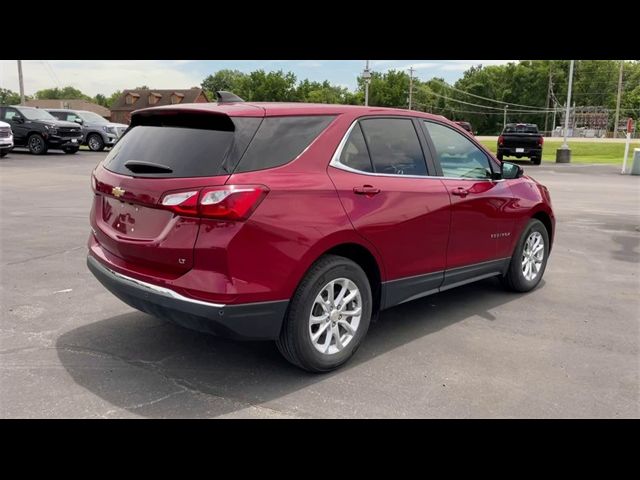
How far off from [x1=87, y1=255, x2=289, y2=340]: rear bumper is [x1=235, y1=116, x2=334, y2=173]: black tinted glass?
825 millimetres

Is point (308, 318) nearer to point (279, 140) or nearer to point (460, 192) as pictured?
point (279, 140)

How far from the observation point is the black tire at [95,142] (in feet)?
88.0

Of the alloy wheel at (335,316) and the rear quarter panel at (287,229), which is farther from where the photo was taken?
the alloy wheel at (335,316)

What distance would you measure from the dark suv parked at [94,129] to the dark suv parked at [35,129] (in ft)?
11.0

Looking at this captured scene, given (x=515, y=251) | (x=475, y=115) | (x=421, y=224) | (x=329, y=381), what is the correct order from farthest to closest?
(x=475, y=115), (x=515, y=251), (x=421, y=224), (x=329, y=381)

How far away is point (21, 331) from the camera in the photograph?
4348 millimetres

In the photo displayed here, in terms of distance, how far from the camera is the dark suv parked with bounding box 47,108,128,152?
2639 centimetres

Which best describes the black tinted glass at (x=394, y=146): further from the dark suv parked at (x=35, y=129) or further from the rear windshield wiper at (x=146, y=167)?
the dark suv parked at (x=35, y=129)

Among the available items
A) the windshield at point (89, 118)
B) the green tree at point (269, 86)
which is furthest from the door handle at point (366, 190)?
the green tree at point (269, 86)

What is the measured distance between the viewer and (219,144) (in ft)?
11.1

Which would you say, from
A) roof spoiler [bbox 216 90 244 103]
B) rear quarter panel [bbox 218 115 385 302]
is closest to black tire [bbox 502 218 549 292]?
rear quarter panel [bbox 218 115 385 302]
